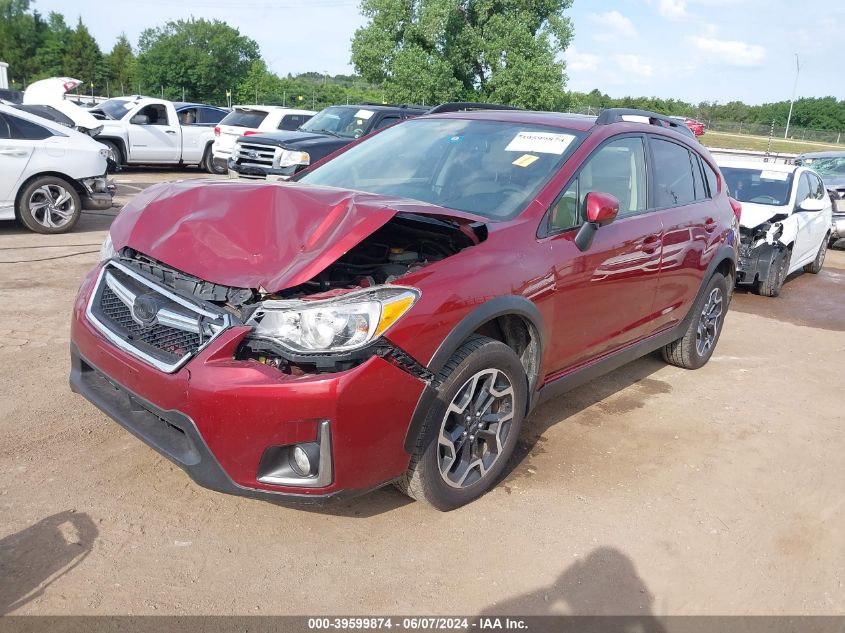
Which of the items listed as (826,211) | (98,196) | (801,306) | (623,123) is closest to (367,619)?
(623,123)

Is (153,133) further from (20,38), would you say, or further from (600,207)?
(20,38)

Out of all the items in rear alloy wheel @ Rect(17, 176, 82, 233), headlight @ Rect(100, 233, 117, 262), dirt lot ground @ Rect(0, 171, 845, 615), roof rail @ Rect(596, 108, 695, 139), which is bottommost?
dirt lot ground @ Rect(0, 171, 845, 615)

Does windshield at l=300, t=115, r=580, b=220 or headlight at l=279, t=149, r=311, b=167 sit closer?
windshield at l=300, t=115, r=580, b=220

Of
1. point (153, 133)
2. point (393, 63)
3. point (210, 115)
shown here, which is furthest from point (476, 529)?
point (393, 63)

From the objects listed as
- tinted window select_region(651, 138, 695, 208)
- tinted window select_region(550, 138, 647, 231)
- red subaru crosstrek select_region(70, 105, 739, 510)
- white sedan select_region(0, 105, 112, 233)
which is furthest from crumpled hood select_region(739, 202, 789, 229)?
white sedan select_region(0, 105, 112, 233)

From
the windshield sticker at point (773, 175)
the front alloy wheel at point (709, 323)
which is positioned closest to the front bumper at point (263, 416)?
the front alloy wheel at point (709, 323)

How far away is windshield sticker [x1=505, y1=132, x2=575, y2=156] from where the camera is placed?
4.02 metres

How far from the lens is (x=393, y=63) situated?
1310 inches

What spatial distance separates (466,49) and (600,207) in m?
32.4

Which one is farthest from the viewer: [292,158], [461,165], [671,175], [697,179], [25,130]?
[292,158]

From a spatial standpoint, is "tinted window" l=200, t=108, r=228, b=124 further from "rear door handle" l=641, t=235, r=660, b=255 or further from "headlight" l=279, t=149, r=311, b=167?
"rear door handle" l=641, t=235, r=660, b=255

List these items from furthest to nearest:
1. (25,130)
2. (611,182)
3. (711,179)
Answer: (25,130)
(711,179)
(611,182)

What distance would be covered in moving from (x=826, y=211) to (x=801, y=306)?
256cm

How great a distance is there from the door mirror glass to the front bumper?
137 centimetres
